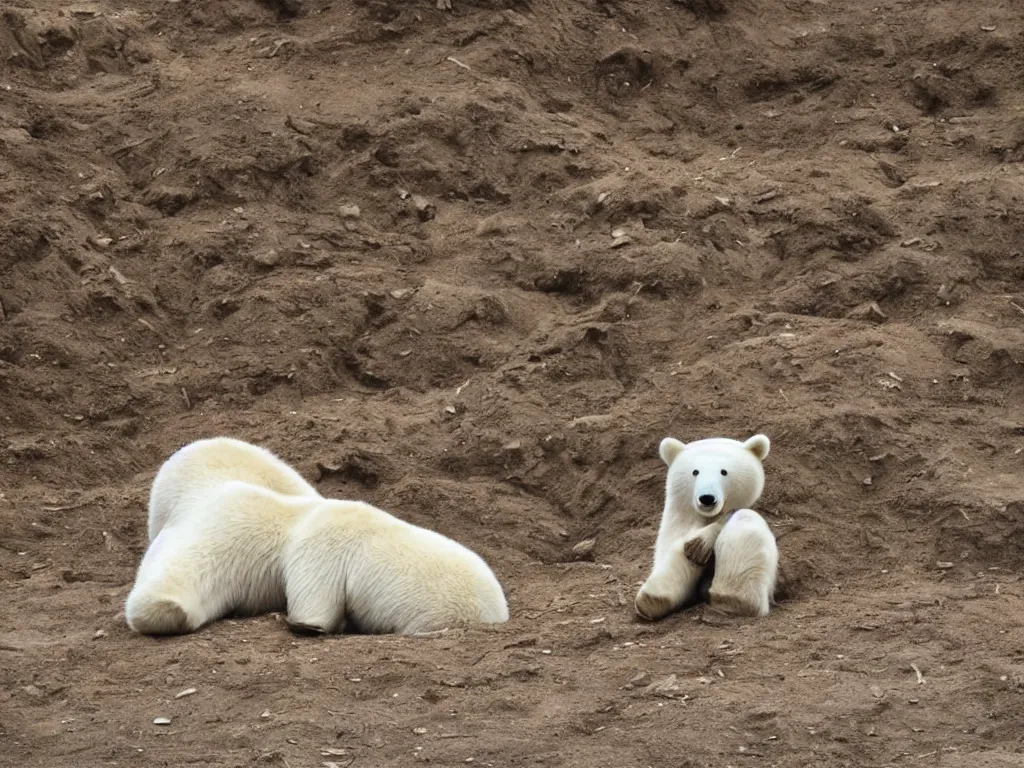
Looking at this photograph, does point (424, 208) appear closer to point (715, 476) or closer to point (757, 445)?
point (757, 445)

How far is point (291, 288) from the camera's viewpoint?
9688mm

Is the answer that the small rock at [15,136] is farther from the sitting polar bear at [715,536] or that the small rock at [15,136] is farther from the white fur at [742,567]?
the white fur at [742,567]

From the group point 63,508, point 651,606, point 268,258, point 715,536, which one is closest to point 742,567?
point 715,536

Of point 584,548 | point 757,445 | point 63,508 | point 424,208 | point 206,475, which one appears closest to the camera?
point 757,445

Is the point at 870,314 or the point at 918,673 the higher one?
the point at 870,314

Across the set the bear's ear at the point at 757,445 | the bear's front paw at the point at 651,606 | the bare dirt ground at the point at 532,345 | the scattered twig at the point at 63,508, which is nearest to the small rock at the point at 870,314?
the bare dirt ground at the point at 532,345

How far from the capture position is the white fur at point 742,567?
6055mm

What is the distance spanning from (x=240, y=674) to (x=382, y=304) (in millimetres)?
4371

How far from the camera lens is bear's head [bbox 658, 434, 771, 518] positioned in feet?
20.4

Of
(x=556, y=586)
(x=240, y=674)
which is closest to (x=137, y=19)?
(x=556, y=586)

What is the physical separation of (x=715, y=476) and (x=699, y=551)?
322mm

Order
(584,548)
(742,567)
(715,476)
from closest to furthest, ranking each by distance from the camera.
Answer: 1. (742,567)
2. (715,476)
3. (584,548)

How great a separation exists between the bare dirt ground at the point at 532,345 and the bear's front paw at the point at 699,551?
22 cm

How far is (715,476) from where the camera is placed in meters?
6.25
